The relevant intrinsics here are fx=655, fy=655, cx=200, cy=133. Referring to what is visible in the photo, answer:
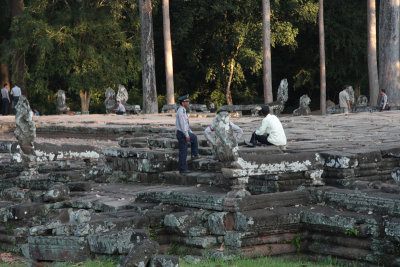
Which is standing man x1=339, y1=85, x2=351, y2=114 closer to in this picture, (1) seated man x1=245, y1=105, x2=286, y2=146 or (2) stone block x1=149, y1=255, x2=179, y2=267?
(1) seated man x1=245, y1=105, x2=286, y2=146

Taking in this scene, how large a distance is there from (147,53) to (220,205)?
19705 mm

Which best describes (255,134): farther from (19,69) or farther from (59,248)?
(19,69)

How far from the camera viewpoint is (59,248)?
7.34 metres

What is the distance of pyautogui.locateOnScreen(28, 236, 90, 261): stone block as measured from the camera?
7266 mm

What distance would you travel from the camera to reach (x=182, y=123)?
993 centimetres

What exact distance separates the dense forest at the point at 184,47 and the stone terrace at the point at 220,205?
18701 mm

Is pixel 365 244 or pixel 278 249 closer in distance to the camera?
pixel 365 244

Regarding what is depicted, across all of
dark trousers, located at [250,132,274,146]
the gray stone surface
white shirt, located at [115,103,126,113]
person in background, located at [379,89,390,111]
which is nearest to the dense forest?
white shirt, located at [115,103,126,113]

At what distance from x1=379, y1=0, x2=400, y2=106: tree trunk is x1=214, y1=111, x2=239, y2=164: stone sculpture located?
17.6 meters

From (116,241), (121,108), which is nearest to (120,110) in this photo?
(121,108)

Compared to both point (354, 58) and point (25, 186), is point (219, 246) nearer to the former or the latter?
point (25, 186)

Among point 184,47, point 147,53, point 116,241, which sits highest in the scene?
point 184,47

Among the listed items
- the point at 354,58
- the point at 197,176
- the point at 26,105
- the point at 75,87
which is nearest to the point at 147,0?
the point at 75,87

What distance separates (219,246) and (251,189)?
1420 mm
